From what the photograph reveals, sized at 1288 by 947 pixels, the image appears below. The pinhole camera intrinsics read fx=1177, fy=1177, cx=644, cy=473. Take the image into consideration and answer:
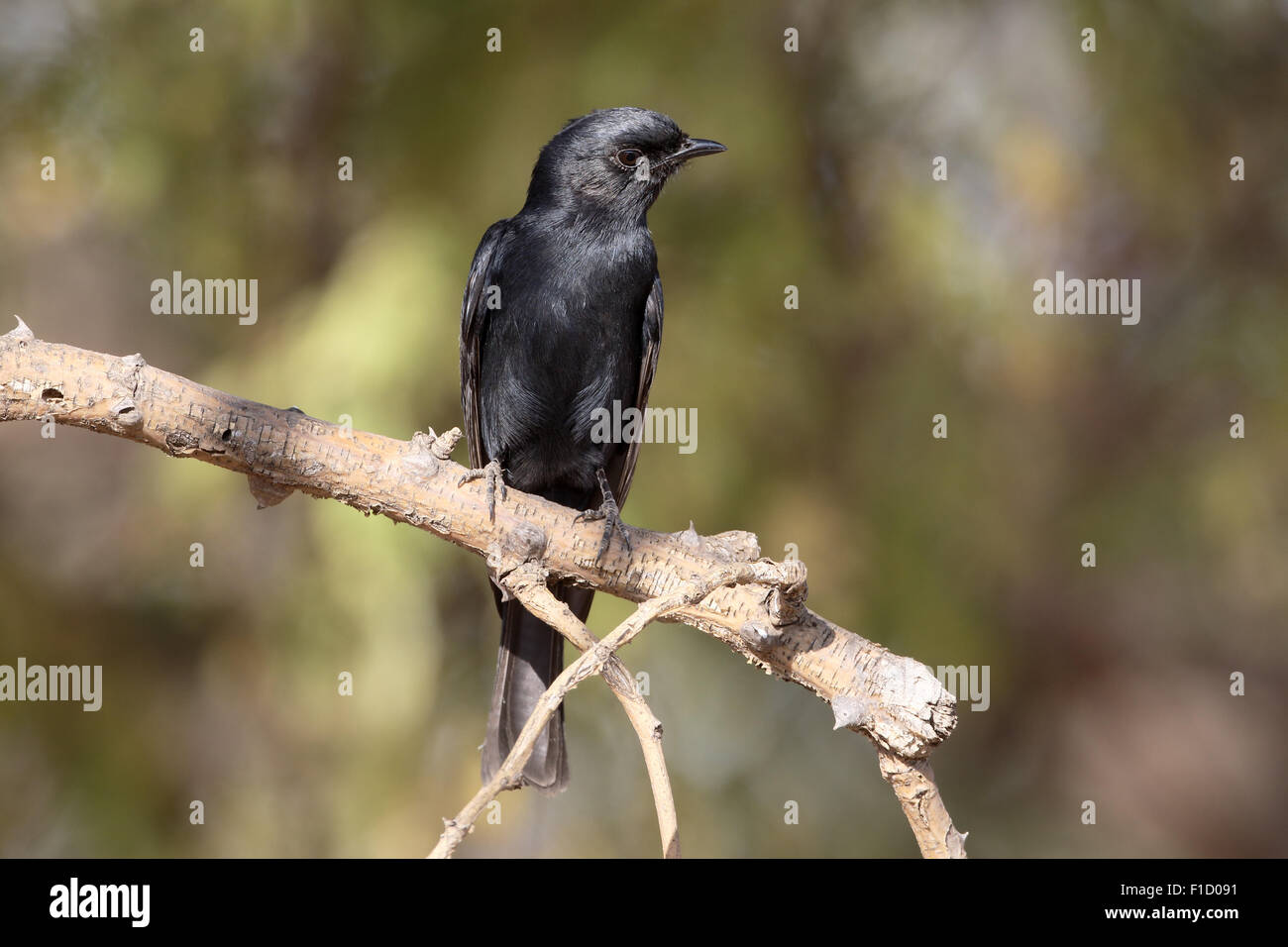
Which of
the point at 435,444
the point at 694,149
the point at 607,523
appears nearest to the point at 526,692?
the point at 607,523

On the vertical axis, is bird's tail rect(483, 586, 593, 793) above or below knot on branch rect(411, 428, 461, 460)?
below

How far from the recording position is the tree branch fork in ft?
8.59

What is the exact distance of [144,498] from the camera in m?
5.09

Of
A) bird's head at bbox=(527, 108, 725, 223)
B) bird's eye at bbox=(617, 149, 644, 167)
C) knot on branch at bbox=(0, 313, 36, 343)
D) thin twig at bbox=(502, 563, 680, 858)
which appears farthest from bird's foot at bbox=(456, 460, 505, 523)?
bird's eye at bbox=(617, 149, 644, 167)

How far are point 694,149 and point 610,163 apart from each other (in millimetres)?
365

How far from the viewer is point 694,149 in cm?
432

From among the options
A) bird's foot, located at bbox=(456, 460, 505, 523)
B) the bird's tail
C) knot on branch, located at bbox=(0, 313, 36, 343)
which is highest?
knot on branch, located at bbox=(0, 313, 36, 343)

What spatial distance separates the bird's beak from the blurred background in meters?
1.08

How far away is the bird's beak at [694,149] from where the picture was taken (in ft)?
14.1

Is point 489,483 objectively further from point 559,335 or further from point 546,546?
point 559,335

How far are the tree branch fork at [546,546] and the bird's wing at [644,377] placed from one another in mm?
998

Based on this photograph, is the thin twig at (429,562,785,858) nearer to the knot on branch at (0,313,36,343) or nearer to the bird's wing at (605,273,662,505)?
the knot on branch at (0,313,36,343)

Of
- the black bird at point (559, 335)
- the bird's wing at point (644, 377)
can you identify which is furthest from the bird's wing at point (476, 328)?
the bird's wing at point (644, 377)
